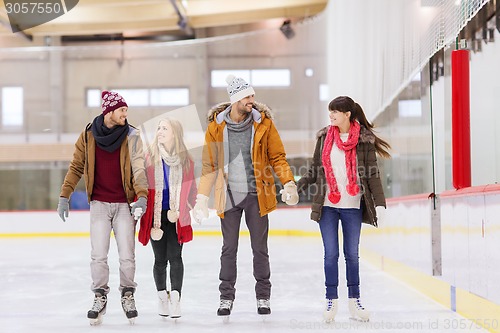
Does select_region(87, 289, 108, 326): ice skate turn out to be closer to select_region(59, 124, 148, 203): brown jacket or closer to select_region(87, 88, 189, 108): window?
select_region(59, 124, 148, 203): brown jacket

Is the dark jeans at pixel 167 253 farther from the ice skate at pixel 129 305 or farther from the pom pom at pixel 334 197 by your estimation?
the pom pom at pixel 334 197

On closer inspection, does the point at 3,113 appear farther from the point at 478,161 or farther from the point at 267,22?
the point at 478,161

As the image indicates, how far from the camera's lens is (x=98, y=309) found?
3926mm

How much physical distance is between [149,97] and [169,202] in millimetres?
13052

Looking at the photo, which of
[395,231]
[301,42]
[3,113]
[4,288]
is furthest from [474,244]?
[3,113]

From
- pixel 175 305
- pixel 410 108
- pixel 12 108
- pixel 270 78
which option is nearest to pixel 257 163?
pixel 175 305

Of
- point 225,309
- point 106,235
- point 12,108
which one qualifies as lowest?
point 225,309

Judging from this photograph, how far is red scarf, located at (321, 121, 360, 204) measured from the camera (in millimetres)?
3840

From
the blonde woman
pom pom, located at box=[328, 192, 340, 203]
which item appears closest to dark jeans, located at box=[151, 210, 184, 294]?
the blonde woman

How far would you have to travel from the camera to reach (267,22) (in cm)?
1817

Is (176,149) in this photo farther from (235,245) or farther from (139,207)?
(235,245)

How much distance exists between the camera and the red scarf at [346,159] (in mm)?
3840

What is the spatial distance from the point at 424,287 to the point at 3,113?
13.2 metres

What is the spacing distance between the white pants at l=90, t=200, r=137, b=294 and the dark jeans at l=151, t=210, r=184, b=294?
0.52ft
